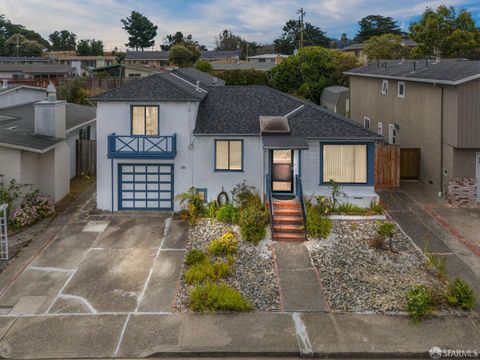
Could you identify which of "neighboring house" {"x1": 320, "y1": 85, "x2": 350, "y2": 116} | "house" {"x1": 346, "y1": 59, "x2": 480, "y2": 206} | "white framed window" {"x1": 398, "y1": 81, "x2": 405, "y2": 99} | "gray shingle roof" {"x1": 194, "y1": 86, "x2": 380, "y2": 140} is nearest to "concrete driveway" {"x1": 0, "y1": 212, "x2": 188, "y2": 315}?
"gray shingle roof" {"x1": 194, "y1": 86, "x2": 380, "y2": 140}

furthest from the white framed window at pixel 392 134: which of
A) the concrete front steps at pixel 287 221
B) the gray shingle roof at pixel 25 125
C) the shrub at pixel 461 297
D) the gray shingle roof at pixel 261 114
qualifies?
the gray shingle roof at pixel 25 125

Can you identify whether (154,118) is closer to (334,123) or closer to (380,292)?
(334,123)

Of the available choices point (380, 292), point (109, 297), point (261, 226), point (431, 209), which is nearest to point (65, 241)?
point (109, 297)

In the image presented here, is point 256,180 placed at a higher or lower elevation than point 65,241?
higher

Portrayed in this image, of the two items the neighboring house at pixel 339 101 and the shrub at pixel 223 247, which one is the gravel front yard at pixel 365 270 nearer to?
the shrub at pixel 223 247

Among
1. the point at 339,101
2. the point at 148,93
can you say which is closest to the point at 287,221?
the point at 148,93

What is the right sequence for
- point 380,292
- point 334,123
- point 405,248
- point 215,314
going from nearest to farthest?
1. point 215,314
2. point 380,292
3. point 405,248
4. point 334,123

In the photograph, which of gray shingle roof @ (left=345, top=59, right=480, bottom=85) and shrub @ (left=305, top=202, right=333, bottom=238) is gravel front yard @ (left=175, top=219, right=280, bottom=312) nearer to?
shrub @ (left=305, top=202, right=333, bottom=238)
